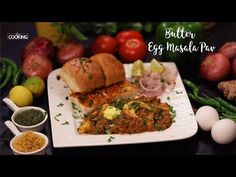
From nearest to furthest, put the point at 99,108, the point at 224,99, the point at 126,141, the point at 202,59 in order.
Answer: the point at 126,141, the point at 99,108, the point at 224,99, the point at 202,59

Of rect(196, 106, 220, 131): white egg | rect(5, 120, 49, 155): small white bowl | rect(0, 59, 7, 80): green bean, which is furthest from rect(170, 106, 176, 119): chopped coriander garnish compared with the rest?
rect(0, 59, 7, 80): green bean

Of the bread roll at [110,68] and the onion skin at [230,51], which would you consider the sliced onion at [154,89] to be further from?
the onion skin at [230,51]

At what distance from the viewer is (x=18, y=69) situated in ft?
12.4

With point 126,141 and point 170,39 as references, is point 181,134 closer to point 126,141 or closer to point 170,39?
point 126,141

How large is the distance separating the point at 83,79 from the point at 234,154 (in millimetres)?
941

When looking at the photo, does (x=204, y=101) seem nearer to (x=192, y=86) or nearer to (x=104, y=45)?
(x=192, y=86)

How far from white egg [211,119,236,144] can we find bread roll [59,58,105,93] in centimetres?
73

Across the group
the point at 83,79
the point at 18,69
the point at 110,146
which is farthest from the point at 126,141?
the point at 18,69

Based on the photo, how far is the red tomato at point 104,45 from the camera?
4000 mm

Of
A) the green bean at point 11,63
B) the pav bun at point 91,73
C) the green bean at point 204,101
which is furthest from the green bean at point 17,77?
the green bean at point 204,101

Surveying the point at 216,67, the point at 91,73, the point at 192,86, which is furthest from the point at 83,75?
the point at 216,67

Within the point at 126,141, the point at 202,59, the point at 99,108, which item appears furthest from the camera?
the point at 202,59

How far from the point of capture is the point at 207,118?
328 cm

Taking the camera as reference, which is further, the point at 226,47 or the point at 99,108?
the point at 226,47
